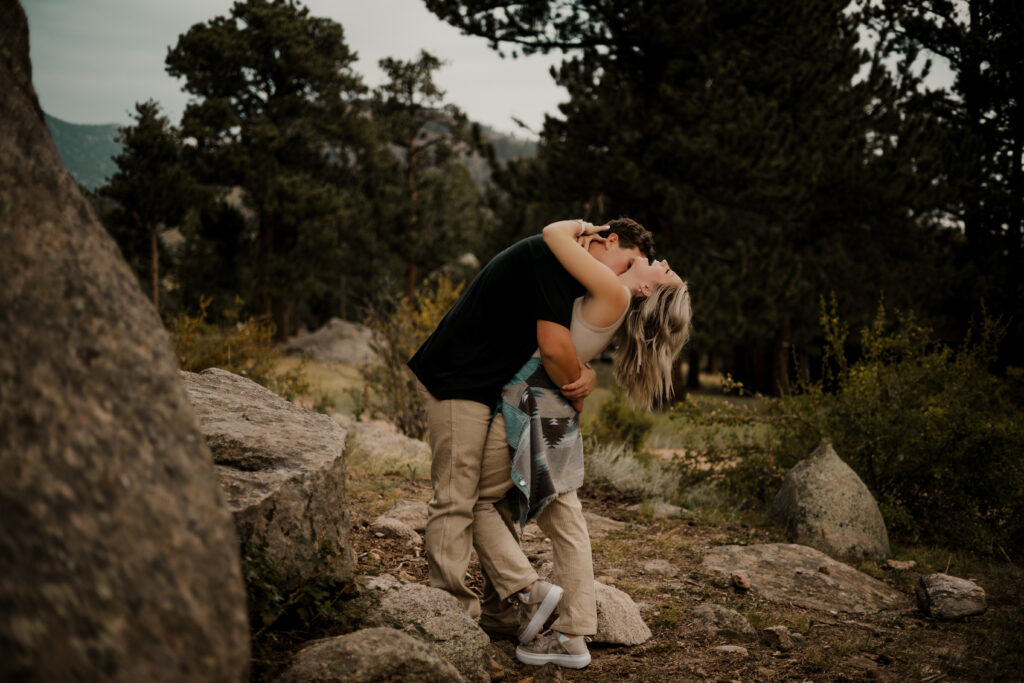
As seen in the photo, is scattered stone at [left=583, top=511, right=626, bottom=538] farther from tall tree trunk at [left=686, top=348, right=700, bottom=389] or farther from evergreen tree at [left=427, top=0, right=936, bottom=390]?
tall tree trunk at [left=686, top=348, right=700, bottom=389]

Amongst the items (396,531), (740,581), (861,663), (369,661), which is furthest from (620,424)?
(369,661)

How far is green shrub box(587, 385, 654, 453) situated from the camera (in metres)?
9.17

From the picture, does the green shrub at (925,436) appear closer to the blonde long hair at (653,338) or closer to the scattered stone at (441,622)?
the blonde long hair at (653,338)

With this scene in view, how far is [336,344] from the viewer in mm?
24719

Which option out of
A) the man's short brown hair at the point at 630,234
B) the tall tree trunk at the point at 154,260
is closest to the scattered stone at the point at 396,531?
the man's short brown hair at the point at 630,234

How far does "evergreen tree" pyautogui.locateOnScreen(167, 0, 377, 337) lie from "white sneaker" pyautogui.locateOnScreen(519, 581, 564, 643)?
21.3 m

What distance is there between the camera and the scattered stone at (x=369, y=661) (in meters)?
2.21

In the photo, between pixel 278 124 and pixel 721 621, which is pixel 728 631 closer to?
pixel 721 621

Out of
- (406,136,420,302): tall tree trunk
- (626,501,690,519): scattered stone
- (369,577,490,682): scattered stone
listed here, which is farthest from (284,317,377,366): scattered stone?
(369,577,490,682): scattered stone

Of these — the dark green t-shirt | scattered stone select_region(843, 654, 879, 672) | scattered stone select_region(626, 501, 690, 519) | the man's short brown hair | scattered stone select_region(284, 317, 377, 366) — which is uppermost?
the man's short brown hair

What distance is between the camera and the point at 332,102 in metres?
27.0

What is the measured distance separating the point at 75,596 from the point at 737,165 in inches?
568

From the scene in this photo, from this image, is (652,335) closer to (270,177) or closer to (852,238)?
(852,238)

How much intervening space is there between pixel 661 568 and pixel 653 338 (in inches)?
83.6
